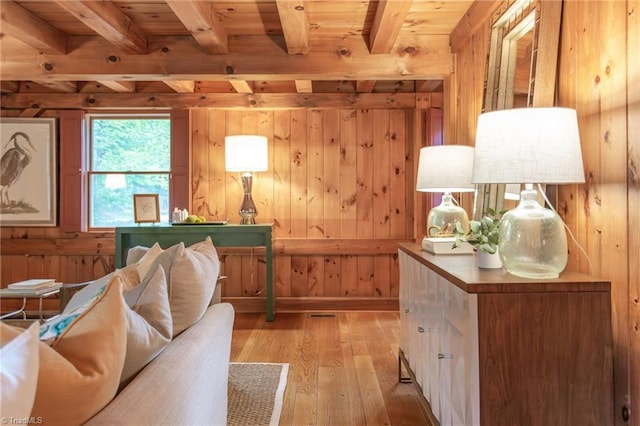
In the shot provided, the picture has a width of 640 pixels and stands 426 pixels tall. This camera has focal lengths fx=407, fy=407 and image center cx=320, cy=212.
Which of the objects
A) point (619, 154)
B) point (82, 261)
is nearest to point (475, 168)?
point (619, 154)

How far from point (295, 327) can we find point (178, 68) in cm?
235

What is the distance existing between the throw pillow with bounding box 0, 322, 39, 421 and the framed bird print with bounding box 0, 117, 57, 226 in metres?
4.11

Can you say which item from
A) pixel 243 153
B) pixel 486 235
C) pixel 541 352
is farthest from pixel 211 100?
pixel 541 352

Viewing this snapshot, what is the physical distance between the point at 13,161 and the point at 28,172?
0.17m

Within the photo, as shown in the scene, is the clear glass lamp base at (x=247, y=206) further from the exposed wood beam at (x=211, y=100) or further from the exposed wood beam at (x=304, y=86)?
the exposed wood beam at (x=304, y=86)

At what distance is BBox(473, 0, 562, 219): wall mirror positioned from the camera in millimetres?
1632

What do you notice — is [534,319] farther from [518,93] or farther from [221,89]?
[221,89]

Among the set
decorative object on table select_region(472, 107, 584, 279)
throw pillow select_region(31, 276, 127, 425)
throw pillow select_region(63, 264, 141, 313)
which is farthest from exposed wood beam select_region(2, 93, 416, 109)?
throw pillow select_region(31, 276, 127, 425)

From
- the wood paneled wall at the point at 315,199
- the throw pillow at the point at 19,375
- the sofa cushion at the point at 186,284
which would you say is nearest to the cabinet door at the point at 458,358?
the sofa cushion at the point at 186,284

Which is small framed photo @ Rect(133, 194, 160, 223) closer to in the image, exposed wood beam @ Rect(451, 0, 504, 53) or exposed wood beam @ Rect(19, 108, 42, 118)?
exposed wood beam @ Rect(19, 108, 42, 118)

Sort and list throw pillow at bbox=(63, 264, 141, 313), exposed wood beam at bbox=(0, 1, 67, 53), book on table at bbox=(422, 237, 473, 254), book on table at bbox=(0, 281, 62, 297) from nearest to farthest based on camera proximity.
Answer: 1. throw pillow at bbox=(63, 264, 141, 313)
2. book on table at bbox=(422, 237, 473, 254)
3. exposed wood beam at bbox=(0, 1, 67, 53)
4. book on table at bbox=(0, 281, 62, 297)

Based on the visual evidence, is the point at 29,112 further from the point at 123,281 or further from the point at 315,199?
the point at 123,281

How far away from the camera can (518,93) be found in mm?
1908

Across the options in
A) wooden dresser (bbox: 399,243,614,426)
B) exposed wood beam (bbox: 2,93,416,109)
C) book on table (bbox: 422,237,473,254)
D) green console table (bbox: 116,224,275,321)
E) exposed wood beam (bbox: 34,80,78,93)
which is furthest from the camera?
exposed wood beam (bbox: 2,93,416,109)
